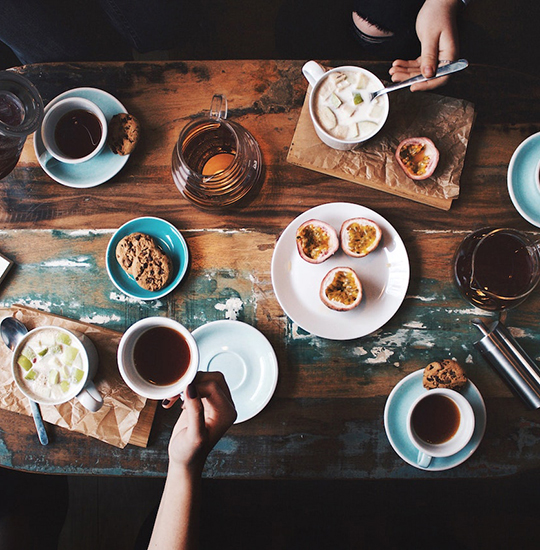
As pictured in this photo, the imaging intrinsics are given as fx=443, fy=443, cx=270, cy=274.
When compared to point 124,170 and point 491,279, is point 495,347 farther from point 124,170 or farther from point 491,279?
point 124,170

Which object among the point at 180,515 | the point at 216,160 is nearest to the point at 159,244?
the point at 216,160

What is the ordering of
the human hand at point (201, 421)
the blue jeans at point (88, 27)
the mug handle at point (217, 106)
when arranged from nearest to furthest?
1. the human hand at point (201, 421)
2. the mug handle at point (217, 106)
3. the blue jeans at point (88, 27)

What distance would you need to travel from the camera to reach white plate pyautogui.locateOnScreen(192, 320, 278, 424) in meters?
1.38

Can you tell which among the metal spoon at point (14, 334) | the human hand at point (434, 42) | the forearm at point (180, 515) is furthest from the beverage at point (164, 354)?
the human hand at point (434, 42)

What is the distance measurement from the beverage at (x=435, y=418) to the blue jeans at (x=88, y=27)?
1643 millimetres

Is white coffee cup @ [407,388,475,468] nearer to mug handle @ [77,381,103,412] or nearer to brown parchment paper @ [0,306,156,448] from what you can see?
brown parchment paper @ [0,306,156,448]

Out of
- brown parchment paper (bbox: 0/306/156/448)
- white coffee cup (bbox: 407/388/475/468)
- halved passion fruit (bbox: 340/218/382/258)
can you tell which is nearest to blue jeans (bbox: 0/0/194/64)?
brown parchment paper (bbox: 0/306/156/448)

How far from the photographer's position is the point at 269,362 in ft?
4.54

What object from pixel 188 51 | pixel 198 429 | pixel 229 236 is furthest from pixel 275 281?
pixel 188 51

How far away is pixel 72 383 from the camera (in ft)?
4.27

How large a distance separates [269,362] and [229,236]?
1.39 feet

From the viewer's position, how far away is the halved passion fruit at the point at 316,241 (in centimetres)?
136

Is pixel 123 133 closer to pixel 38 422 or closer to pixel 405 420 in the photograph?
pixel 38 422

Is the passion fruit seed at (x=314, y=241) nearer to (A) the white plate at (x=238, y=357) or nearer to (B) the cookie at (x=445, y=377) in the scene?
(A) the white plate at (x=238, y=357)
